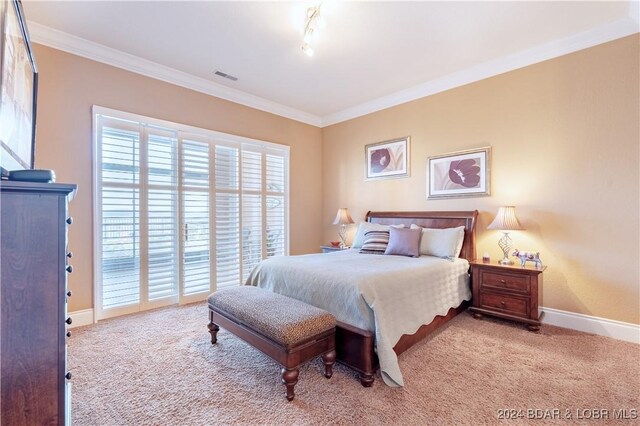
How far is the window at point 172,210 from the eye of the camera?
3.19 meters

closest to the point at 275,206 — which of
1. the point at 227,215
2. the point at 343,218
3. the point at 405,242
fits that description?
the point at 227,215

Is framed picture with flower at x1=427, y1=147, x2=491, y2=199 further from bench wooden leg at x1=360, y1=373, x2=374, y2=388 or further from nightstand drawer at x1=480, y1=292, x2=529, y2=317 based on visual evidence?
bench wooden leg at x1=360, y1=373, x2=374, y2=388

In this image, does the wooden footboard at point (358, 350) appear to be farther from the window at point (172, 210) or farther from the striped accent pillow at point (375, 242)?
the window at point (172, 210)

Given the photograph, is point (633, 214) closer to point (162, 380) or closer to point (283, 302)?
point (283, 302)

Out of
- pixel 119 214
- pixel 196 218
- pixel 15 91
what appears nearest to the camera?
pixel 15 91

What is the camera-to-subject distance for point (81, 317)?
3.01 metres

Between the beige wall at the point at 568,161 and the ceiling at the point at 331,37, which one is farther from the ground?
the ceiling at the point at 331,37

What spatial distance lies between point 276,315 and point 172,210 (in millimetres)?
2382

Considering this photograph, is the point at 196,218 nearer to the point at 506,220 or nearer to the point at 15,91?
the point at 15,91

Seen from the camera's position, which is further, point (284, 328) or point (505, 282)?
point (505, 282)

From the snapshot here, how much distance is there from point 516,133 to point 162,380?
421cm

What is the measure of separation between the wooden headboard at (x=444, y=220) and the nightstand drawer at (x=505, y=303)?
509 mm

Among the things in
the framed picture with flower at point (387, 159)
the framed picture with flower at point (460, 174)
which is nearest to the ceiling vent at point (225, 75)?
the framed picture with flower at point (387, 159)

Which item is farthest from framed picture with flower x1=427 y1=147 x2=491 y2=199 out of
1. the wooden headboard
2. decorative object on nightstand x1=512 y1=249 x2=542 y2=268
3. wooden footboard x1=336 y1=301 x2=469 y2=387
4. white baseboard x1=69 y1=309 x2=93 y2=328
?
white baseboard x1=69 y1=309 x2=93 y2=328
